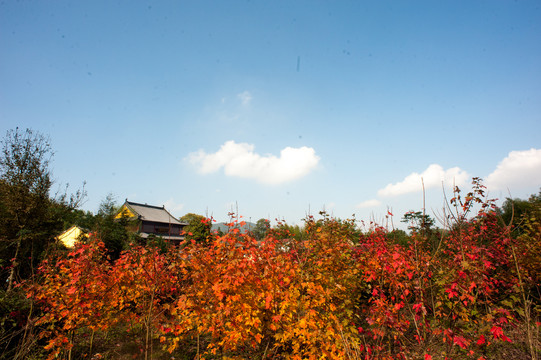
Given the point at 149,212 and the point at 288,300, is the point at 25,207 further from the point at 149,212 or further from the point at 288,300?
the point at 149,212

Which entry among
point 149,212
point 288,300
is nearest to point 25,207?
point 288,300

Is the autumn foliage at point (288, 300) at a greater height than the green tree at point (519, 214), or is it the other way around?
the green tree at point (519, 214)

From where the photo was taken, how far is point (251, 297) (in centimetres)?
378

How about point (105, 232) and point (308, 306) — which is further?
point (105, 232)

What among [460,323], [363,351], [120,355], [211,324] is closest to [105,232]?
[120,355]

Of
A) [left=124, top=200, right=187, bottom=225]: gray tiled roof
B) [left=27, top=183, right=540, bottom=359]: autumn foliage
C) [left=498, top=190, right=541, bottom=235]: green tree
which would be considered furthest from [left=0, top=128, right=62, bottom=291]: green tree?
[left=124, top=200, right=187, bottom=225]: gray tiled roof

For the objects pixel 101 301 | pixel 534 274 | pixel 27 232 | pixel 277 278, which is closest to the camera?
pixel 277 278

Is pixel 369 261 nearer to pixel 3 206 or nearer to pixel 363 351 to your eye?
pixel 363 351

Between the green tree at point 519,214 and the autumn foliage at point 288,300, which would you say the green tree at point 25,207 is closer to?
the autumn foliage at point 288,300

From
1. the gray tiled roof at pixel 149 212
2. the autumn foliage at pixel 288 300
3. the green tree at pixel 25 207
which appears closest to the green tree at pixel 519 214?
the autumn foliage at pixel 288 300

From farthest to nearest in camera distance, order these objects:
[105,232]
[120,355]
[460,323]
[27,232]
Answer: [105,232] < [27,232] < [120,355] < [460,323]

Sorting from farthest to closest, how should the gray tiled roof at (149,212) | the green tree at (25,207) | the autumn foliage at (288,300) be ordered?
1. the gray tiled roof at (149,212)
2. the green tree at (25,207)
3. the autumn foliage at (288,300)

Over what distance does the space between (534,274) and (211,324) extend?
7.92m

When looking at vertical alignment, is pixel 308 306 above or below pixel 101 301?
above
